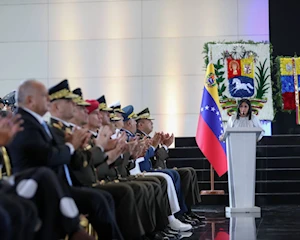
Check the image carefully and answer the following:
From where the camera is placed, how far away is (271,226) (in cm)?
603

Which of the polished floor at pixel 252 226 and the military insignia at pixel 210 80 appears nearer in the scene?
the polished floor at pixel 252 226

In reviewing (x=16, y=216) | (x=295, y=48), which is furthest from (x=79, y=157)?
(x=295, y=48)

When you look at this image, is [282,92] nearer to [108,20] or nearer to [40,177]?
[108,20]

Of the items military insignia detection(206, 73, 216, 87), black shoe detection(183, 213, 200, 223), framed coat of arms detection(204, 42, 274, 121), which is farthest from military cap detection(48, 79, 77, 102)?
framed coat of arms detection(204, 42, 274, 121)

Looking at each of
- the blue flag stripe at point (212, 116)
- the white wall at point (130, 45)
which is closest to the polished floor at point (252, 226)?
the blue flag stripe at point (212, 116)

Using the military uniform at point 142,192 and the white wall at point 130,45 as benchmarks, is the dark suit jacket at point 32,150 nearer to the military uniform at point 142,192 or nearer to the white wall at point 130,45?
the military uniform at point 142,192

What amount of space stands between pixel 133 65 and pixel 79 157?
26.3 feet

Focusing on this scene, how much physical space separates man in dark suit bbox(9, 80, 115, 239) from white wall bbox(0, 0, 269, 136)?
786cm

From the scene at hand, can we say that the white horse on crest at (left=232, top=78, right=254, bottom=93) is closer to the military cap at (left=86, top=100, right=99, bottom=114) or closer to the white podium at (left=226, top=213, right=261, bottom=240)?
the white podium at (left=226, top=213, right=261, bottom=240)

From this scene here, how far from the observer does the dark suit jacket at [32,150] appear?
319cm

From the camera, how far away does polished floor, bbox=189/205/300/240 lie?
5.21 m

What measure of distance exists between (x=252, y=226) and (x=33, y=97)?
10.6ft

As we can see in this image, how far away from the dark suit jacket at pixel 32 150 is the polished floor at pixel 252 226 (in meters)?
2.27

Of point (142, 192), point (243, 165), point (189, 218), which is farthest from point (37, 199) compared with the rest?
point (243, 165)
